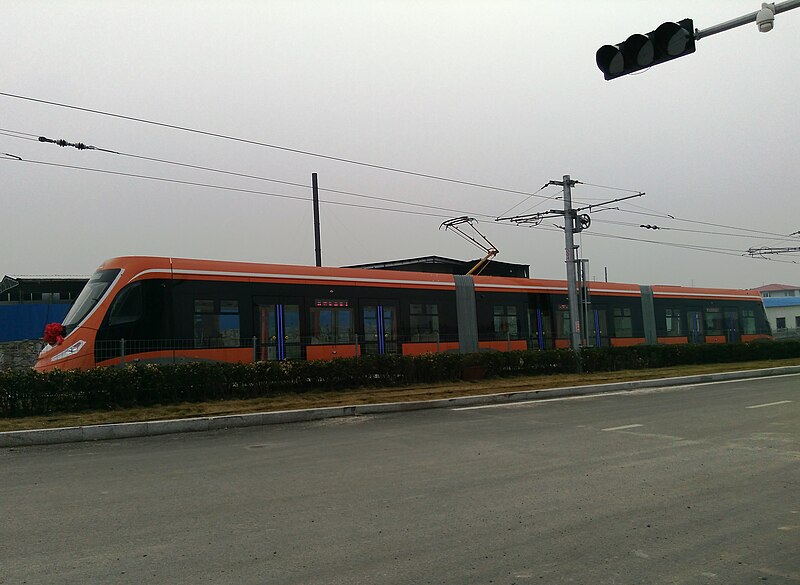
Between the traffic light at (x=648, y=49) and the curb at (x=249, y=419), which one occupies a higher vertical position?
the traffic light at (x=648, y=49)

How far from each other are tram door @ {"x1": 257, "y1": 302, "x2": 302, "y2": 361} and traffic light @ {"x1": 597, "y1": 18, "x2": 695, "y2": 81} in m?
11.2

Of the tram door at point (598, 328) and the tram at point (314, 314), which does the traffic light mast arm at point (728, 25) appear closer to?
the tram at point (314, 314)

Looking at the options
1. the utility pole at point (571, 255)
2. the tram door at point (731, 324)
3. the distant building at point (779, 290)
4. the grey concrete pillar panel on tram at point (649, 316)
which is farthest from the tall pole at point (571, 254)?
the distant building at point (779, 290)

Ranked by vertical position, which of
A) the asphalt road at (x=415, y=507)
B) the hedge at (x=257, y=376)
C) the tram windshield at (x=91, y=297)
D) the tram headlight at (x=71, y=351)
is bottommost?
the asphalt road at (x=415, y=507)

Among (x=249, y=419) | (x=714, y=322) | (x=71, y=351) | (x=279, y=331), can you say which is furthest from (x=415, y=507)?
(x=714, y=322)

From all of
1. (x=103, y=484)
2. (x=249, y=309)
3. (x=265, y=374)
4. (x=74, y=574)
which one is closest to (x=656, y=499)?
(x=74, y=574)

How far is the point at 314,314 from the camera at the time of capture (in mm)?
17781

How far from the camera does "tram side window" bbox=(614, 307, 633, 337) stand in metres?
25.6

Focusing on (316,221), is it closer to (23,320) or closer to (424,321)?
(424,321)

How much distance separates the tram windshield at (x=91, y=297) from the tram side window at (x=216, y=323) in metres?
2.03

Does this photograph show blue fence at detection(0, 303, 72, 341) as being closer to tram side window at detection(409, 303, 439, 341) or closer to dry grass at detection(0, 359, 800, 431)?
tram side window at detection(409, 303, 439, 341)

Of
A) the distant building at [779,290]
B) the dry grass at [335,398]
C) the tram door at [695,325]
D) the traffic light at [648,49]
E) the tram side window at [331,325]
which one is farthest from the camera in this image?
the distant building at [779,290]

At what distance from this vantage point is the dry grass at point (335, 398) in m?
11.3

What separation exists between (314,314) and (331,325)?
2.04 feet
